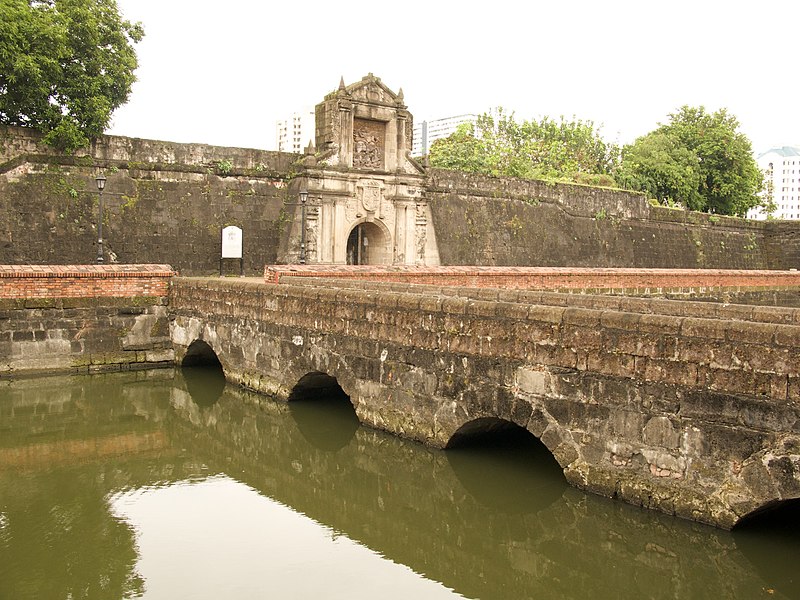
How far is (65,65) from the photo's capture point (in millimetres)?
16594

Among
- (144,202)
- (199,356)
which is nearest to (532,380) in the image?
(199,356)

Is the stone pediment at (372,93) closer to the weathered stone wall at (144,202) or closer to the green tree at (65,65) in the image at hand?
the weathered stone wall at (144,202)

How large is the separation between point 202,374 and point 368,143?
9290 millimetres

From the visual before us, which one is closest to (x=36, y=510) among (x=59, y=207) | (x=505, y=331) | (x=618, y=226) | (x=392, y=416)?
(x=392, y=416)

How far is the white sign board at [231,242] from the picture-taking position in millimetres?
18156

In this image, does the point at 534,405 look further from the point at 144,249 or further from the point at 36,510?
the point at 144,249

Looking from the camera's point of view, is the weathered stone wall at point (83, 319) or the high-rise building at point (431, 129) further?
the high-rise building at point (431, 129)

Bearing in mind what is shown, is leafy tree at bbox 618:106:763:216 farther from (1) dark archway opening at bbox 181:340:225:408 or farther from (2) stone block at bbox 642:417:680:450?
Answer: (2) stone block at bbox 642:417:680:450

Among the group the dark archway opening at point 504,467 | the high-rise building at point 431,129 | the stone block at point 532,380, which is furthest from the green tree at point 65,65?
the high-rise building at point 431,129

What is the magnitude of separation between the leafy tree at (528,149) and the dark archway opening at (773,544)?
101 ft

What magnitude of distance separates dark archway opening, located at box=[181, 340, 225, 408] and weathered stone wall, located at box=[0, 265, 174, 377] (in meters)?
0.39

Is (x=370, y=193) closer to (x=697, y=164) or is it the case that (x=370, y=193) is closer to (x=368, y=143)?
(x=368, y=143)

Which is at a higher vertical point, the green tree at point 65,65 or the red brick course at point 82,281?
the green tree at point 65,65

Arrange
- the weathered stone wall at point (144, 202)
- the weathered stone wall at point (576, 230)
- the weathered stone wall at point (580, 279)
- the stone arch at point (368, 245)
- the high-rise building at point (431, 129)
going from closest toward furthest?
the weathered stone wall at point (580, 279)
the weathered stone wall at point (144, 202)
the stone arch at point (368, 245)
the weathered stone wall at point (576, 230)
the high-rise building at point (431, 129)
